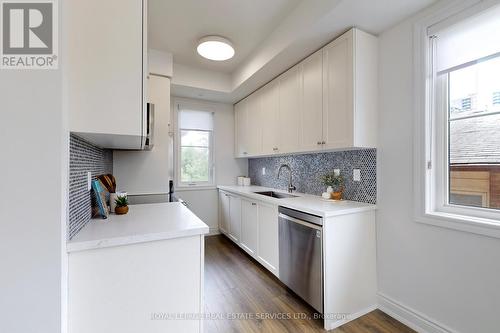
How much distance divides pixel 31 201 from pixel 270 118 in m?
2.66

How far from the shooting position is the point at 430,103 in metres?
1.71

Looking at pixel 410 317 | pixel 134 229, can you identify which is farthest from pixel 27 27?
pixel 410 317

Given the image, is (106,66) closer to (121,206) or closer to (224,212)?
(121,206)

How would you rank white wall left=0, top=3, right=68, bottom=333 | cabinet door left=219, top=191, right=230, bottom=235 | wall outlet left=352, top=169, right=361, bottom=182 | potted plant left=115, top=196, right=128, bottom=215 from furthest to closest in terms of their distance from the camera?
cabinet door left=219, top=191, right=230, bottom=235, wall outlet left=352, top=169, right=361, bottom=182, potted plant left=115, top=196, right=128, bottom=215, white wall left=0, top=3, right=68, bottom=333

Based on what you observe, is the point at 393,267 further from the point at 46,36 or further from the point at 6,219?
the point at 46,36

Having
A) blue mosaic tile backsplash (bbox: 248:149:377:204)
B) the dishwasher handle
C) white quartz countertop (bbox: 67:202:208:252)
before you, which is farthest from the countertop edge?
blue mosaic tile backsplash (bbox: 248:149:377:204)

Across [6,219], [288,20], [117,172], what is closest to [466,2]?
[288,20]

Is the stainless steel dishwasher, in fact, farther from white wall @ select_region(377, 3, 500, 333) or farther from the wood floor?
white wall @ select_region(377, 3, 500, 333)

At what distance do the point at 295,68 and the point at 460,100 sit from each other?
1537mm

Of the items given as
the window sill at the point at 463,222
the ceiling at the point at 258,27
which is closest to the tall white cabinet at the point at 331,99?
the ceiling at the point at 258,27

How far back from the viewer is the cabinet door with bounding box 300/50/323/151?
2.23 m

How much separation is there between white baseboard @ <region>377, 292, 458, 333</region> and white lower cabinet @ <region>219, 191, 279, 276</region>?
3.26 ft

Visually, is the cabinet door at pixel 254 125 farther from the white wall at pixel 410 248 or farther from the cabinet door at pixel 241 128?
the white wall at pixel 410 248

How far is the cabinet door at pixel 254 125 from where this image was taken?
342 cm
